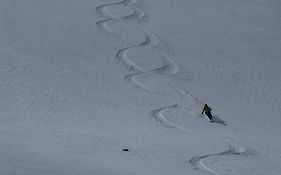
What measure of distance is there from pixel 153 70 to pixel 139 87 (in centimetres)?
158

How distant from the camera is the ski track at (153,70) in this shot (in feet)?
41.8

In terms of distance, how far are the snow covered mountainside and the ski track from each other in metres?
0.03

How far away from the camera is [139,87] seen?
1792cm

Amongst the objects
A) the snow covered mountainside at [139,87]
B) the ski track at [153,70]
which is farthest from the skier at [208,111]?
the ski track at [153,70]

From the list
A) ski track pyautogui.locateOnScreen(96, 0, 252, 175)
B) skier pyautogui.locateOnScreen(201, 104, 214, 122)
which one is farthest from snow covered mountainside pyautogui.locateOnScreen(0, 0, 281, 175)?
skier pyautogui.locateOnScreen(201, 104, 214, 122)

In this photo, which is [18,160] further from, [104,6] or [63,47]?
[104,6]

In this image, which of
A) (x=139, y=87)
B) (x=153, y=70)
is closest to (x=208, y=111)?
(x=139, y=87)

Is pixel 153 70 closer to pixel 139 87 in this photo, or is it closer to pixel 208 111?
pixel 139 87

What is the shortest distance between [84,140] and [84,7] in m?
14.4

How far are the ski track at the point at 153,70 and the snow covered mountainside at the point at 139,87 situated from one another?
3 cm

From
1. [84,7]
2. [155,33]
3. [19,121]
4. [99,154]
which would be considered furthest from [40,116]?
[84,7]

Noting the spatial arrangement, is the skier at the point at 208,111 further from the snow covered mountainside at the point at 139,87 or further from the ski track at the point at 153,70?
the ski track at the point at 153,70

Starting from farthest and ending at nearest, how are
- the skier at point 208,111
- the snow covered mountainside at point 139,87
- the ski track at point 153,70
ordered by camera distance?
the skier at point 208,111 < the ski track at point 153,70 < the snow covered mountainside at point 139,87

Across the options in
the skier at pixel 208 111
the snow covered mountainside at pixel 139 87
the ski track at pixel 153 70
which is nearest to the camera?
the snow covered mountainside at pixel 139 87
